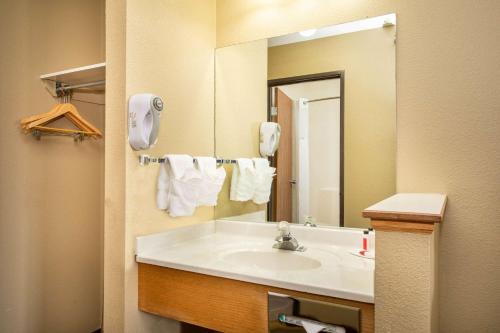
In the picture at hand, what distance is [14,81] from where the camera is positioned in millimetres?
1773

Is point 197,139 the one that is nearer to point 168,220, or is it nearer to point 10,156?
point 168,220

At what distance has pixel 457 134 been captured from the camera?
1311 mm

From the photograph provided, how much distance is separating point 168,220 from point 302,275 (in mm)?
744

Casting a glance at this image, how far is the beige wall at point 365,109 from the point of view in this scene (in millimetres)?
1460

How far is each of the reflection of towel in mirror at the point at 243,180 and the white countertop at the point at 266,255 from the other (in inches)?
6.1

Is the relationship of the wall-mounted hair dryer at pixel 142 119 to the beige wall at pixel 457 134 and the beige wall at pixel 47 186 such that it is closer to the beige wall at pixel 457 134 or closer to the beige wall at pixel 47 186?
the beige wall at pixel 47 186

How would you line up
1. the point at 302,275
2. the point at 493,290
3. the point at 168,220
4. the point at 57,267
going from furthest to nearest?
the point at 57,267, the point at 168,220, the point at 493,290, the point at 302,275

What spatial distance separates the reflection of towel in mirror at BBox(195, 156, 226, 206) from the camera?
1.53m

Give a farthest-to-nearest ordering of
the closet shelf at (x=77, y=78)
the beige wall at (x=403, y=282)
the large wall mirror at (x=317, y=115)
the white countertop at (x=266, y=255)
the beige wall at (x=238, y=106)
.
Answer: the beige wall at (x=238, y=106), the closet shelf at (x=77, y=78), the large wall mirror at (x=317, y=115), the white countertop at (x=266, y=255), the beige wall at (x=403, y=282)

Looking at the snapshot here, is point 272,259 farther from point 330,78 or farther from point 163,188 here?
point 330,78

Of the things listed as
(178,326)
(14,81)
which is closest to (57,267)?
(178,326)

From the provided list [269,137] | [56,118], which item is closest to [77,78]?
[56,118]

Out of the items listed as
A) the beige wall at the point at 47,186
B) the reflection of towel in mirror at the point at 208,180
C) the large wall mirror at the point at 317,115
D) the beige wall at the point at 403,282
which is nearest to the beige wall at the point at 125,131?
the reflection of towel in mirror at the point at 208,180

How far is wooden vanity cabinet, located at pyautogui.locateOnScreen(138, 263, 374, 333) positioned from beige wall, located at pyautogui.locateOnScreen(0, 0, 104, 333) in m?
0.89
